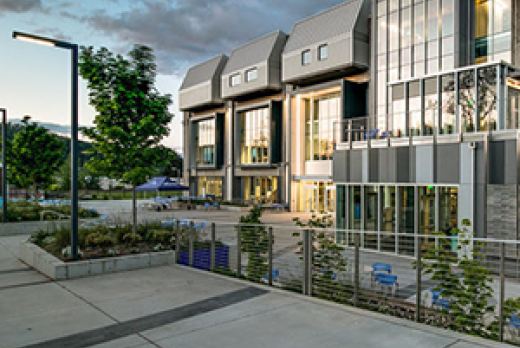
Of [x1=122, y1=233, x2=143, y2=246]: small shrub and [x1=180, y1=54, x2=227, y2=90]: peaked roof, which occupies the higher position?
[x1=180, y1=54, x2=227, y2=90]: peaked roof

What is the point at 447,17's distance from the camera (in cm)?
2692

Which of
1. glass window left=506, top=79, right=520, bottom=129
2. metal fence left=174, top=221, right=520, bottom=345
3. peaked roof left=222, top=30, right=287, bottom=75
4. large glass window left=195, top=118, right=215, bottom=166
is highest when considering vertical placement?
peaked roof left=222, top=30, right=287, bottom=75

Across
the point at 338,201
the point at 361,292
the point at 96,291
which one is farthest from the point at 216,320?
the point at 338,201

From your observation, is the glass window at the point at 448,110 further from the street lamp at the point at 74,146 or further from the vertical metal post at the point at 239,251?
the street lamp at the point at 74,146

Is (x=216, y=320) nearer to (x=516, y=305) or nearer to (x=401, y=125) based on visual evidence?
(x=516, y=305)

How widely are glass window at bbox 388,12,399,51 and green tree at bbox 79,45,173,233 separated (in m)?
22.2

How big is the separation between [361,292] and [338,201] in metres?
10.8

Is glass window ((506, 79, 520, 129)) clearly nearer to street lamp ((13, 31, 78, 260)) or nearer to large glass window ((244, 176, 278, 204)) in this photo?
street lamp ((13, 31, 78, 260))

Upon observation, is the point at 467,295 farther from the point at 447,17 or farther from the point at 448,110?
the point at 447,17

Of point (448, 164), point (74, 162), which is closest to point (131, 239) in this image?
point (74, 162)

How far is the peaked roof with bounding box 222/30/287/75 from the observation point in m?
40.0

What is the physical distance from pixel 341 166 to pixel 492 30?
→ 53.6 feet

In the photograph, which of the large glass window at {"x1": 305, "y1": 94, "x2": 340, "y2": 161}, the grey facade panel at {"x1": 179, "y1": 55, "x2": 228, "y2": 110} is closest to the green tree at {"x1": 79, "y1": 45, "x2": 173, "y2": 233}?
the large glass window at {"x1": 305, "y1": 94, "x2": 340, "y2": 161}

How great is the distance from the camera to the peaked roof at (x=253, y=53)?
131ft
